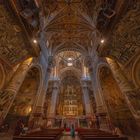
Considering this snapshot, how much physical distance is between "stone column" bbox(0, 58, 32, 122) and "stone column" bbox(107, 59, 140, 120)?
25.7 feet

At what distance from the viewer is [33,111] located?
1059 centimetres

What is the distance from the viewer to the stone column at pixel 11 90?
22.2ft

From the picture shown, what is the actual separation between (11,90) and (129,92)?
8.56 m

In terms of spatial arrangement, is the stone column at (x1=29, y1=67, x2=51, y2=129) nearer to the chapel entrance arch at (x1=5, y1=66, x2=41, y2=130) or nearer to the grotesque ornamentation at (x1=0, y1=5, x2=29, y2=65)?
the chapel entrance arch at (x1=5, y1=66, x2=41, y2=130)

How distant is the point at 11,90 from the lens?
24.8ft

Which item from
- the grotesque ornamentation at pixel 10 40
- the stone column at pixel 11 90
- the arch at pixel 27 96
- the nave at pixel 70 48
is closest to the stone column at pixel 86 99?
the nave at pixel 70 48

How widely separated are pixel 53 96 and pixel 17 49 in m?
14.8

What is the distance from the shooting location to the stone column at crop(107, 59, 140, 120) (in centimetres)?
630

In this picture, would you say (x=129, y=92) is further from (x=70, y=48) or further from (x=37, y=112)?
(x=70, y=48)

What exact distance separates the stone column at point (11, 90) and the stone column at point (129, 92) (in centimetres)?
783

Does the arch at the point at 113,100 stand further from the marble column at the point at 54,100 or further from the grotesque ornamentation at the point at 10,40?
the marble column at the point at 54,100

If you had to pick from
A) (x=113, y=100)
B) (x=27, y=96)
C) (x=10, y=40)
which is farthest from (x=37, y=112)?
(x=113, y=100)

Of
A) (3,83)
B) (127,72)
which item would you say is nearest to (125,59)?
(127,72)

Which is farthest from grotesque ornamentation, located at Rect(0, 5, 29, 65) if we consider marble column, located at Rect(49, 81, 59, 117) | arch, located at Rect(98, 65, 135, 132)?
marble column, located at Rect(49, 81, 59, 117)
